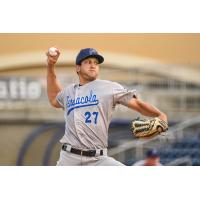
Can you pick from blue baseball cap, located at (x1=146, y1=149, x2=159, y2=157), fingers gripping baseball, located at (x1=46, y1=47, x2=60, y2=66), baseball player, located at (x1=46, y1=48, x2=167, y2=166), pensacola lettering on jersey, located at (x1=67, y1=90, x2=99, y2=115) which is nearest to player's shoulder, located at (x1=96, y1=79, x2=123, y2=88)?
baseball player, located at (x1=46, y1=48, x2=167, y2=166)

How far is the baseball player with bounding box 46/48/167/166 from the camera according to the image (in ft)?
16.0

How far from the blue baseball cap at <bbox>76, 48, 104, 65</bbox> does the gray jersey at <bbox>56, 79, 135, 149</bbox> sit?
200 mm

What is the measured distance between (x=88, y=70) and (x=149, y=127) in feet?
2.25

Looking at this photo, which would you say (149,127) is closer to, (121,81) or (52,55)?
(121,81)

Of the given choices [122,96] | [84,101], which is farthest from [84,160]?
[122,96]

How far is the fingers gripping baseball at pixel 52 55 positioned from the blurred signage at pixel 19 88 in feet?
0.71

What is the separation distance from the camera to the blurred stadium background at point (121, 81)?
5168 mm

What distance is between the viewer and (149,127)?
4.79 meters

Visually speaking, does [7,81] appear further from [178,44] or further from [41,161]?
[178,44]

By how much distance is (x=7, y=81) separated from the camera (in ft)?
17.2

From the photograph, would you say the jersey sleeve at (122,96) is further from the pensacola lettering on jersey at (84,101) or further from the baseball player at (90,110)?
the pensacola lettering on jersey at (84,101)

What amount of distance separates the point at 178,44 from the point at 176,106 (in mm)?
512
